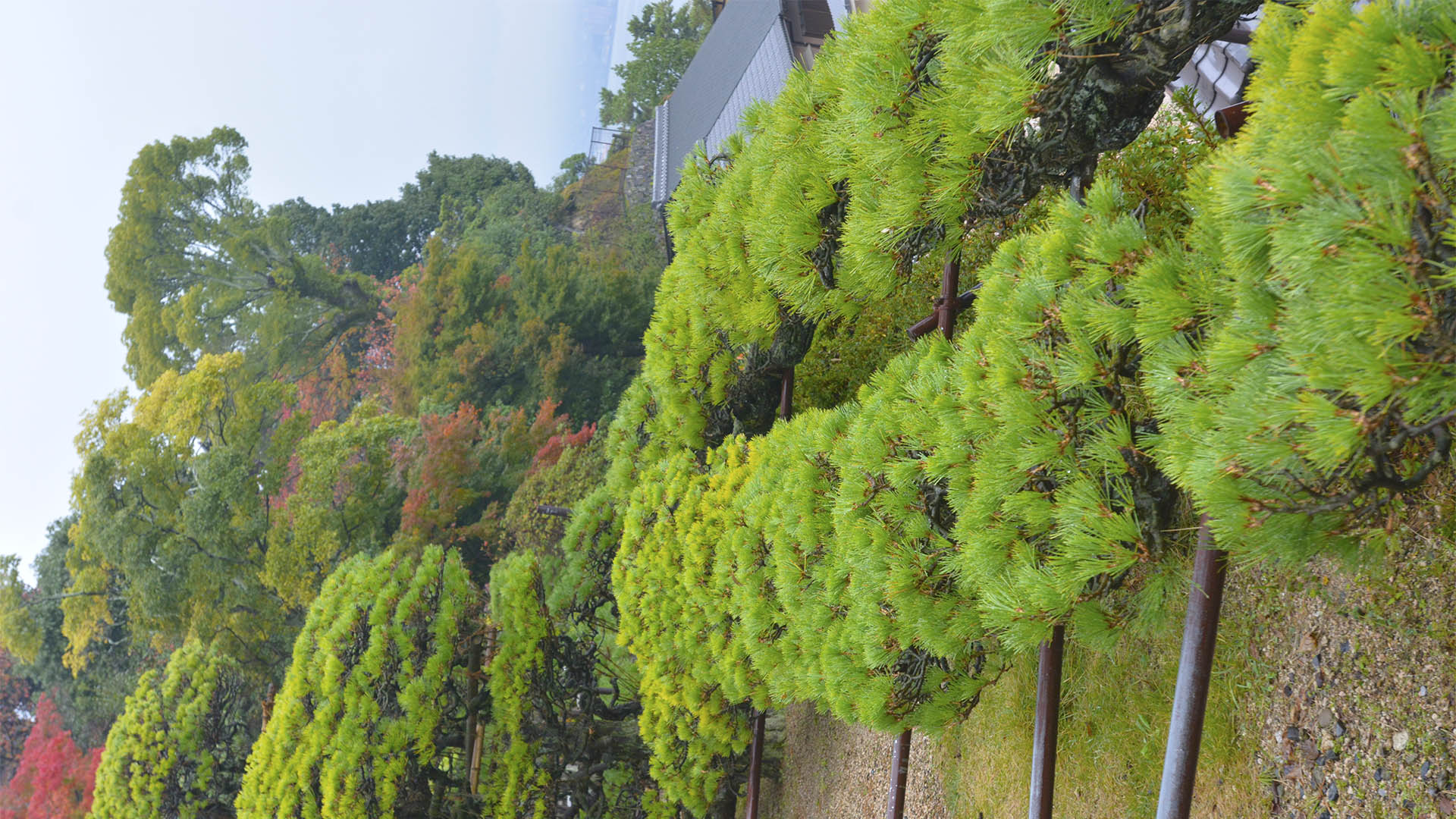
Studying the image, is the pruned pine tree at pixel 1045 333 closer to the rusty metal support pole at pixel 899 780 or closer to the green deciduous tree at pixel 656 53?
the rusty metal support pole at pixel 899 780

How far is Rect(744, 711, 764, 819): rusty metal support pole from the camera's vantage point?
555 cm

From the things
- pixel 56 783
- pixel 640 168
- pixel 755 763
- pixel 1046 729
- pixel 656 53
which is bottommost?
pixel 755 763

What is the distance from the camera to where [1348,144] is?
1391 mm

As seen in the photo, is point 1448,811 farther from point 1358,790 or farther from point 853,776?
point 853,776

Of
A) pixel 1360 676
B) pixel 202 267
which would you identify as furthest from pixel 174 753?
pixel 202 267

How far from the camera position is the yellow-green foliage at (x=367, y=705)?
564cm

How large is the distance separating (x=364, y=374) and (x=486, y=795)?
53.5 feet

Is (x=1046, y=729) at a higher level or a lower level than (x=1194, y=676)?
lower

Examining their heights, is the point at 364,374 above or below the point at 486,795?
above

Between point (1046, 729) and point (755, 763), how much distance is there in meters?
2.96

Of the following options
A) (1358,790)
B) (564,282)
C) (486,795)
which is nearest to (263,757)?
(486,795)

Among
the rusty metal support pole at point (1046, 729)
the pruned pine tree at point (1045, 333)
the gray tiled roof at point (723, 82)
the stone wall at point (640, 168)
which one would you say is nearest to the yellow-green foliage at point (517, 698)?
the pruned pine tree at point (1045, 333)

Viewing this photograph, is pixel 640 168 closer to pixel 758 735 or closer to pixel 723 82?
pixel 723 82

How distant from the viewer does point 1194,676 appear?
2344 mm
